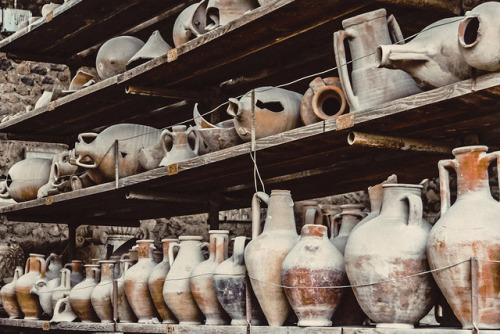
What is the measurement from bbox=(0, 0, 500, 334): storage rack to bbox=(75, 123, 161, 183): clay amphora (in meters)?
0.13

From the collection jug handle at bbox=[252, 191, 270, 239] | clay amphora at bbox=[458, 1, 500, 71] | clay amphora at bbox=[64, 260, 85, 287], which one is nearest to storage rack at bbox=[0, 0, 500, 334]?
clay amphora at bbox=[458, 1, 500, 71]

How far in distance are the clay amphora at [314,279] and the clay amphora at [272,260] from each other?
106 mm

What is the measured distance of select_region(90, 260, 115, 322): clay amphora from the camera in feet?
14.7

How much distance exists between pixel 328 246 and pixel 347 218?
218mm

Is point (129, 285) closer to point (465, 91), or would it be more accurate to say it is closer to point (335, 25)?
point (335, 25)

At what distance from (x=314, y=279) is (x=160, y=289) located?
3.95ft

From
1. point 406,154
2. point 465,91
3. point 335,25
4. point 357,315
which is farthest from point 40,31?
point 465,91

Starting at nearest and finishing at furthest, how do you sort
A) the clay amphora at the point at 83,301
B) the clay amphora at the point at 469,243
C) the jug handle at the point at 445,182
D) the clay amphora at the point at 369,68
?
the clay amphora at the point at 469,243 → the jug handle at the point at 445,182 → the clay amphora at the point at 369,68 → the clay amphora at the point at 83,301

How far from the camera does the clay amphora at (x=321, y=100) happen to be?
3227 mm

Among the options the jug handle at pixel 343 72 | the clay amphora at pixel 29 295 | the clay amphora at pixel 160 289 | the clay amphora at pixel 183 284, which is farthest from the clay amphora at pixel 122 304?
the jug handle at pixel 343 72

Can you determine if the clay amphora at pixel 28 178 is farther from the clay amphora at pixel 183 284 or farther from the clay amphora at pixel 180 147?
the clay amphora at pixel 183 284

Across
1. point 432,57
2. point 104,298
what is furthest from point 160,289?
point 432,57

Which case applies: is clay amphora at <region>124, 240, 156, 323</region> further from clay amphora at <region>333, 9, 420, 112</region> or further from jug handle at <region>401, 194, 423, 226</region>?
jug handle at <region>401, 194, 423, 226</region>

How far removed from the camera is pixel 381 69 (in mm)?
2982
